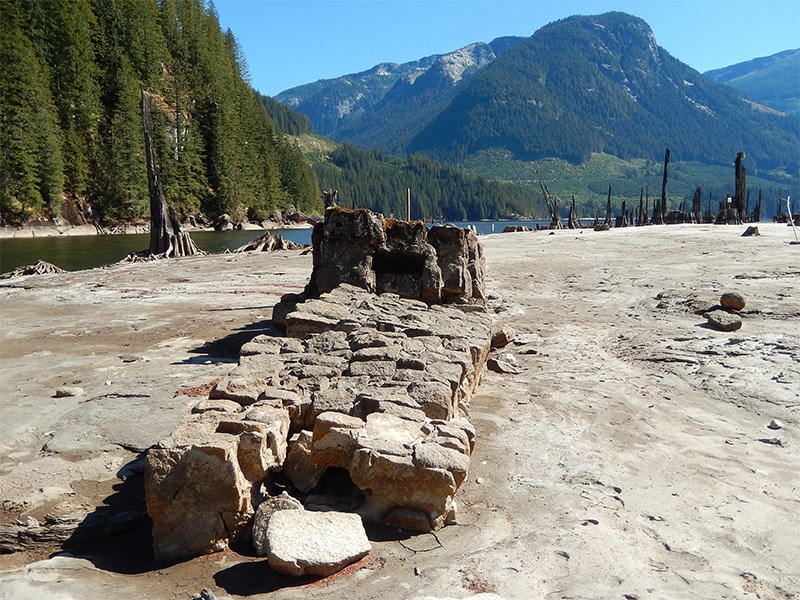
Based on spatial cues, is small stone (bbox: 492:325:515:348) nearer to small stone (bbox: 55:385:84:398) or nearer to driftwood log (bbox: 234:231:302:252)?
small stone (bbox: 55:385:84:398)

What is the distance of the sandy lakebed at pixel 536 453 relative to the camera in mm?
3789

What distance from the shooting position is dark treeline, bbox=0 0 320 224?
47.6 metres

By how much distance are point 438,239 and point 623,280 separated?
7988 millimetres

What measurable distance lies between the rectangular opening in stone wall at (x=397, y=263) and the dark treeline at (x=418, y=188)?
5444 inches

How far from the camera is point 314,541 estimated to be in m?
3.83

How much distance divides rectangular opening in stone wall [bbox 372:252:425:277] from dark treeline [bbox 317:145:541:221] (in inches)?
5444

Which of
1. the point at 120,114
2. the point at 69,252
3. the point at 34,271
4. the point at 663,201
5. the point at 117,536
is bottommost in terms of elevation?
the point at 117,536

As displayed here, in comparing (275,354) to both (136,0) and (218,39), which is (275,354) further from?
(218,39)

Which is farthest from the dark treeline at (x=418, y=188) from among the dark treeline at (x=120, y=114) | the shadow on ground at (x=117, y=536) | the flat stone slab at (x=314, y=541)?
the flat stone slab at (x=314, y=541)

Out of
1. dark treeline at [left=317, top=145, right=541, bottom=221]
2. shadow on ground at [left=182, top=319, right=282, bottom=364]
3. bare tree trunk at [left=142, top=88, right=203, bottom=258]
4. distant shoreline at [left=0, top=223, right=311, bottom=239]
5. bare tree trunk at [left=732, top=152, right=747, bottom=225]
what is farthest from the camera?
dark treeline at [left=317, top=145, right=541, bottom=221]

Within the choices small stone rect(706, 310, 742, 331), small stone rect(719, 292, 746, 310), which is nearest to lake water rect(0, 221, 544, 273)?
small stone rect(719, 292, 746, 310)

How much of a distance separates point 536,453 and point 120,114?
61508mm

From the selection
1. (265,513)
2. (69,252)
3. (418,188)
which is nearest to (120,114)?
(69,252)

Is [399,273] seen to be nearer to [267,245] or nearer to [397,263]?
[397,263]
